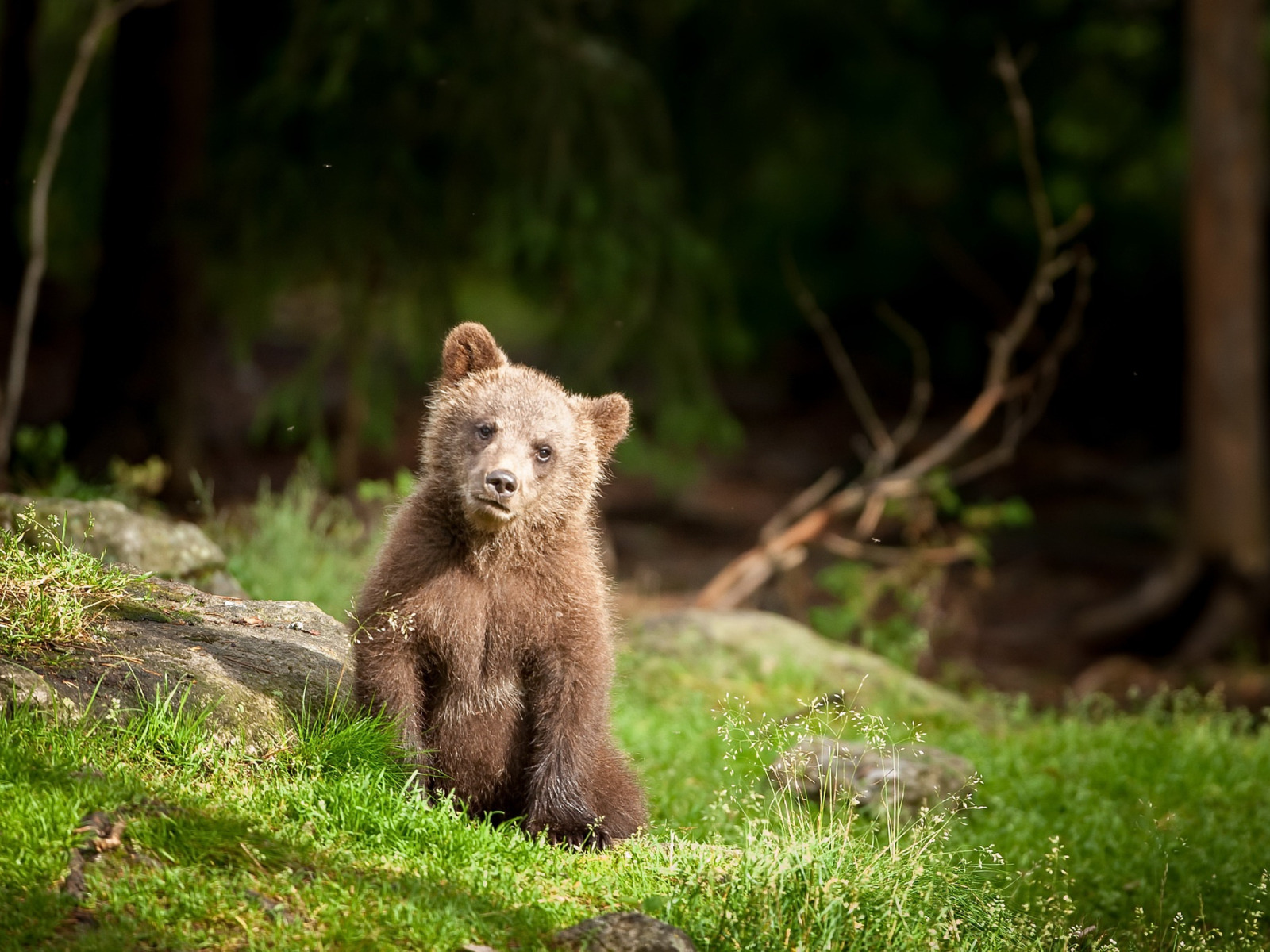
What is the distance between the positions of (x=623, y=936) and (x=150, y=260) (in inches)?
310

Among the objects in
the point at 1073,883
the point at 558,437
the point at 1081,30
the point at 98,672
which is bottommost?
the point at 1073,883

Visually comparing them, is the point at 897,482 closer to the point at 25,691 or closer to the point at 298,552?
the point at 298,552

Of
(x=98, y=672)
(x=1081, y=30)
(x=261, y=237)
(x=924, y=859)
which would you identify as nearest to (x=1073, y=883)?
Answer: (x=924, y=859)

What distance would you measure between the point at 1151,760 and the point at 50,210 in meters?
12.0

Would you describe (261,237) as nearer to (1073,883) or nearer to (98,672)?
(98,672)

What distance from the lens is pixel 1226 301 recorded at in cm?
1203

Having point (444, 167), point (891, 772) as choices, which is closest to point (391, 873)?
point (891, 772)

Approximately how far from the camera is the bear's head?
4.43 m

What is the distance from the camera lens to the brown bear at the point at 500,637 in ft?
14.4

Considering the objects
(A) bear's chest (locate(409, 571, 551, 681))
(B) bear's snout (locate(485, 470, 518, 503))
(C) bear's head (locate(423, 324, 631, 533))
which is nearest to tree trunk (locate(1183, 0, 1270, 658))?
(C) bear's head (locate(423, 324, 631, 533))

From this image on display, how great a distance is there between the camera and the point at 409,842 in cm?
401

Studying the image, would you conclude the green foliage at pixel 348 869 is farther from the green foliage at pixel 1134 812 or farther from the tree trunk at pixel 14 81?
the tree trunk at pixel 14 81

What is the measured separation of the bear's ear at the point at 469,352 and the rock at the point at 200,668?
3.57ft

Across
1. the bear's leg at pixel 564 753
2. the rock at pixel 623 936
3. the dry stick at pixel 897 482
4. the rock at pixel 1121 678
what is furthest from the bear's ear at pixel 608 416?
the rock at pixel 1121 678
